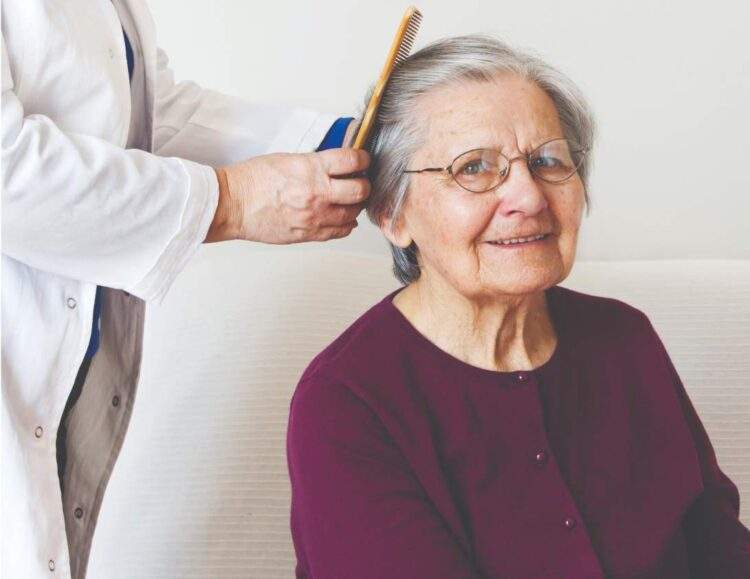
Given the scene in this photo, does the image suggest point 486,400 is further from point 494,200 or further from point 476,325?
point 494,200

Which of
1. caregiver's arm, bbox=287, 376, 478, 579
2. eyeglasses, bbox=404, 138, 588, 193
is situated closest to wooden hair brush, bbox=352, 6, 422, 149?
eyeglasses, bbox=404, 138, 588, 193

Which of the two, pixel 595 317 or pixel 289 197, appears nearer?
pixel 289 197

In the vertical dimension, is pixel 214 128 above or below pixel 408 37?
below

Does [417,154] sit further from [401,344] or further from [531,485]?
[531,485]

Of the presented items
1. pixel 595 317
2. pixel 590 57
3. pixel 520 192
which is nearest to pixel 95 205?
pixel 520 192

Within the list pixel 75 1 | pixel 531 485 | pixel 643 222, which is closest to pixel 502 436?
pixel 531 485

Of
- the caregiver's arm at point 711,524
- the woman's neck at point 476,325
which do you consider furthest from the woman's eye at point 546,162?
the caregiver's arm at point 711,524

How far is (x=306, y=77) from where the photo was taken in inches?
96.7

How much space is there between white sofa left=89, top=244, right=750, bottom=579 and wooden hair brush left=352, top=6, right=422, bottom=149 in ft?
2.40

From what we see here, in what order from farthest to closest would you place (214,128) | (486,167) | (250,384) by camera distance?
(250,384) → (214,128) → (486,167)

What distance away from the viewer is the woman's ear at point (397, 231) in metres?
1.47

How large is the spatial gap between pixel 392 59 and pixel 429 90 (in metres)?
0.08

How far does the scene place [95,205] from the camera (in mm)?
1282

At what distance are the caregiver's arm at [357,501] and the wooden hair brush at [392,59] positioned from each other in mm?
331
